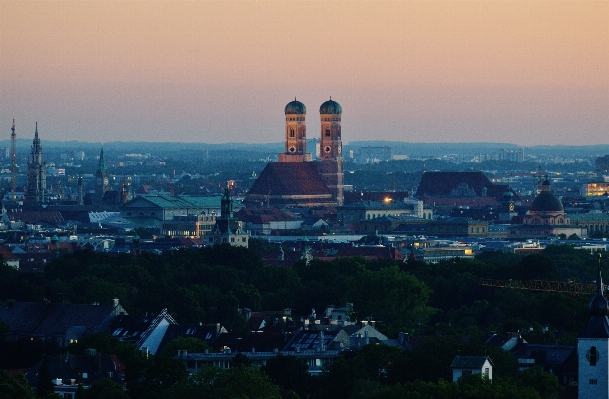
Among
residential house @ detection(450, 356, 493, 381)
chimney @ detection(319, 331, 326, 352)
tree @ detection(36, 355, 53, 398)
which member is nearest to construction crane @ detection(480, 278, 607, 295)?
chimney @ detection(319, 331, 326, 352)

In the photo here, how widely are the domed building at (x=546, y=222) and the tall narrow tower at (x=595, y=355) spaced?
419 feet

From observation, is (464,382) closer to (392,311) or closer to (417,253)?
(392,311)

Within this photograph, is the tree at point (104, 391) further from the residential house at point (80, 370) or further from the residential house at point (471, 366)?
the residential house at point (471, 366)

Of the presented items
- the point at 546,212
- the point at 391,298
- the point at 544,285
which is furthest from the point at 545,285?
the point at 546,212

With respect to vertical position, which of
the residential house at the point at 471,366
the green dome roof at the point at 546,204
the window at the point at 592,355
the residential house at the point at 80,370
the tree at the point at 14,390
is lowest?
the green dome roof at the point at 546,204

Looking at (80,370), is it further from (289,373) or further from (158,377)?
(289,373)

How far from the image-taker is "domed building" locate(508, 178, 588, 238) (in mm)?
188875

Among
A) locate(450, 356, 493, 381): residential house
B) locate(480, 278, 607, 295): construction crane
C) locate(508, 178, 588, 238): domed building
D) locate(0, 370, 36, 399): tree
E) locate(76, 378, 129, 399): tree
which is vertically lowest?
locate(508, 178, 588, 238): domed building

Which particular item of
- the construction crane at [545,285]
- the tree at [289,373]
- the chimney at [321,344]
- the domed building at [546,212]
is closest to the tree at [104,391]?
the tree at [289,373]

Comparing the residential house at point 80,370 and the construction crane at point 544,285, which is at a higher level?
the residential house at point 80,370

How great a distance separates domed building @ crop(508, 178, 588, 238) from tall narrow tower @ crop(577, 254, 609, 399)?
128 m

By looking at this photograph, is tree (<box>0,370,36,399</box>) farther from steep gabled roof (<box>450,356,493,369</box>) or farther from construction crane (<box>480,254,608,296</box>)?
construction crane (<box>480,254,608,296</box>)

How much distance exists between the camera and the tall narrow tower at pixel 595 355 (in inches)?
2290

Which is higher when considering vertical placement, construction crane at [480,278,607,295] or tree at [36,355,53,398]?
tree at [36,355,53,398]
